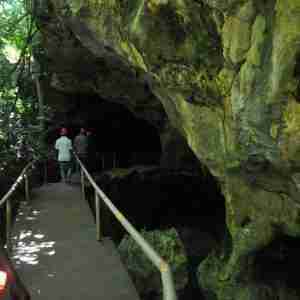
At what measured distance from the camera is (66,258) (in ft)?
17.7

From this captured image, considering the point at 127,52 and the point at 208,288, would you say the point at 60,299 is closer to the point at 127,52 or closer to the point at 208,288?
the point at 208,288

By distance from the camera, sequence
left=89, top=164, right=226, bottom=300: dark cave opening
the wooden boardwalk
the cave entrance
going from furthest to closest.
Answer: the cave entrance
left=89, top=164, right=226, bottom=300: dark cave opening
the wooden boardwalk

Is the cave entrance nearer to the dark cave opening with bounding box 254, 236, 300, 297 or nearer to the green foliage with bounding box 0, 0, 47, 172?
the green foliage with bounding box 0, 0, 47, 172

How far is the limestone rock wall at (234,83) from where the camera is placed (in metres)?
4.16

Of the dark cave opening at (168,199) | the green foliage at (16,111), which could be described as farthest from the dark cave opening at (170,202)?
the green foliage at (16,111)

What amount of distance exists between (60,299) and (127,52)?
14.3 ft

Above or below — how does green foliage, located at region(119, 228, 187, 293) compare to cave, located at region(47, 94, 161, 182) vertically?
below

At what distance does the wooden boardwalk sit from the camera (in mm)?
4332

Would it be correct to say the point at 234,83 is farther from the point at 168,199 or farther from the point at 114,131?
the point at 114,131

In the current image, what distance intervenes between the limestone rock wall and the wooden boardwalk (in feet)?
6.76

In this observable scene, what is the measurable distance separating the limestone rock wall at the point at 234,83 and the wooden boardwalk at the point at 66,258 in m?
2.06

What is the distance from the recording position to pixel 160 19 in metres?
5.53

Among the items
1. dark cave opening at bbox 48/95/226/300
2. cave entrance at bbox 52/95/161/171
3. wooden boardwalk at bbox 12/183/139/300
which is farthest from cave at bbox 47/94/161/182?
wooden boardwalk at bbox 12/183/139/300

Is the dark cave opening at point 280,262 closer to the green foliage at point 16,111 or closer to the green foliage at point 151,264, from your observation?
the green foliage at point 151,264
